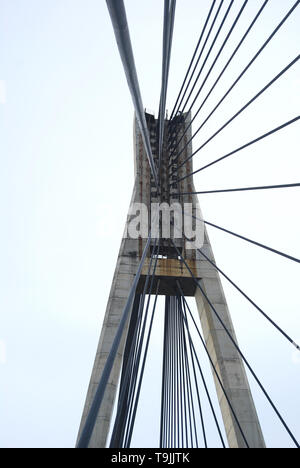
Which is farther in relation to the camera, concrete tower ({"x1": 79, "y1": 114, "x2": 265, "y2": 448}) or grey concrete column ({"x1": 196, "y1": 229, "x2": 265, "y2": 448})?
concrete tower ({"x1": 79, "y1": 114, "x2": 265, "y2": 448})

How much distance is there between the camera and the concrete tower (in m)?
9.41

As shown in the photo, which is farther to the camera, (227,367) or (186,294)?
(186,294)

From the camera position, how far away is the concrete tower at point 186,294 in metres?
9.41

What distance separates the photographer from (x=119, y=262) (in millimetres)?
12367

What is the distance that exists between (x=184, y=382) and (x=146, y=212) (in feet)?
19.7

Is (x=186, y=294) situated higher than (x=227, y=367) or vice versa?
(x=186, y=294)

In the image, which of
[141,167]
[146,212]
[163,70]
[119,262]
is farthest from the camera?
[141,167]

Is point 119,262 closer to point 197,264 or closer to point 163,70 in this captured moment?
point 197,264

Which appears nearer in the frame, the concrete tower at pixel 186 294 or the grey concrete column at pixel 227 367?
the grey concrete column at pixel 227 367

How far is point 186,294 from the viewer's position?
13031 mm
